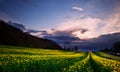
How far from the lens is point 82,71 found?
18.4 meters

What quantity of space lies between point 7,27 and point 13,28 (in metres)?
11.3

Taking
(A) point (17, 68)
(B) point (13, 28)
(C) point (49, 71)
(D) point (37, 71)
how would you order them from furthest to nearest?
(B) point (13, 28)
(C) point (49, 71)
(D) point (37, 71)
(A) point (17, 68)

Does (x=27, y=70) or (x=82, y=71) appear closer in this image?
(x=27, y=70)

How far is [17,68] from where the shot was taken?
15.6 m

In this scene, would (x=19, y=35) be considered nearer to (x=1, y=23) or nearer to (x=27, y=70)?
(x=1, y=23)

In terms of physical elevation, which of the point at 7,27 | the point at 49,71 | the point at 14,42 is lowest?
the point at 49,71

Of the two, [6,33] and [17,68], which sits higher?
[6,33]

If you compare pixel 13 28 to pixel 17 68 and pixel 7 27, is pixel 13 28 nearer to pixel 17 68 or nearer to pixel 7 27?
pixel 7 27

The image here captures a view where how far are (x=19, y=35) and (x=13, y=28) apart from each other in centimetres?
886

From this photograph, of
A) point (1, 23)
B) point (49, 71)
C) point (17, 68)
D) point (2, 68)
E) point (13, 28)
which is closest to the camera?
point (2, 68)

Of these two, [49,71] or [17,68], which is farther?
[49,71]

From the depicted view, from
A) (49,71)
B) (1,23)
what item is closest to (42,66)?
(49,71)

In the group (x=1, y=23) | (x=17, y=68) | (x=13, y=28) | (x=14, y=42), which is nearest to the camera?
(x=17, y=68)

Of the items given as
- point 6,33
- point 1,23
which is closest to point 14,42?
point 6,33
